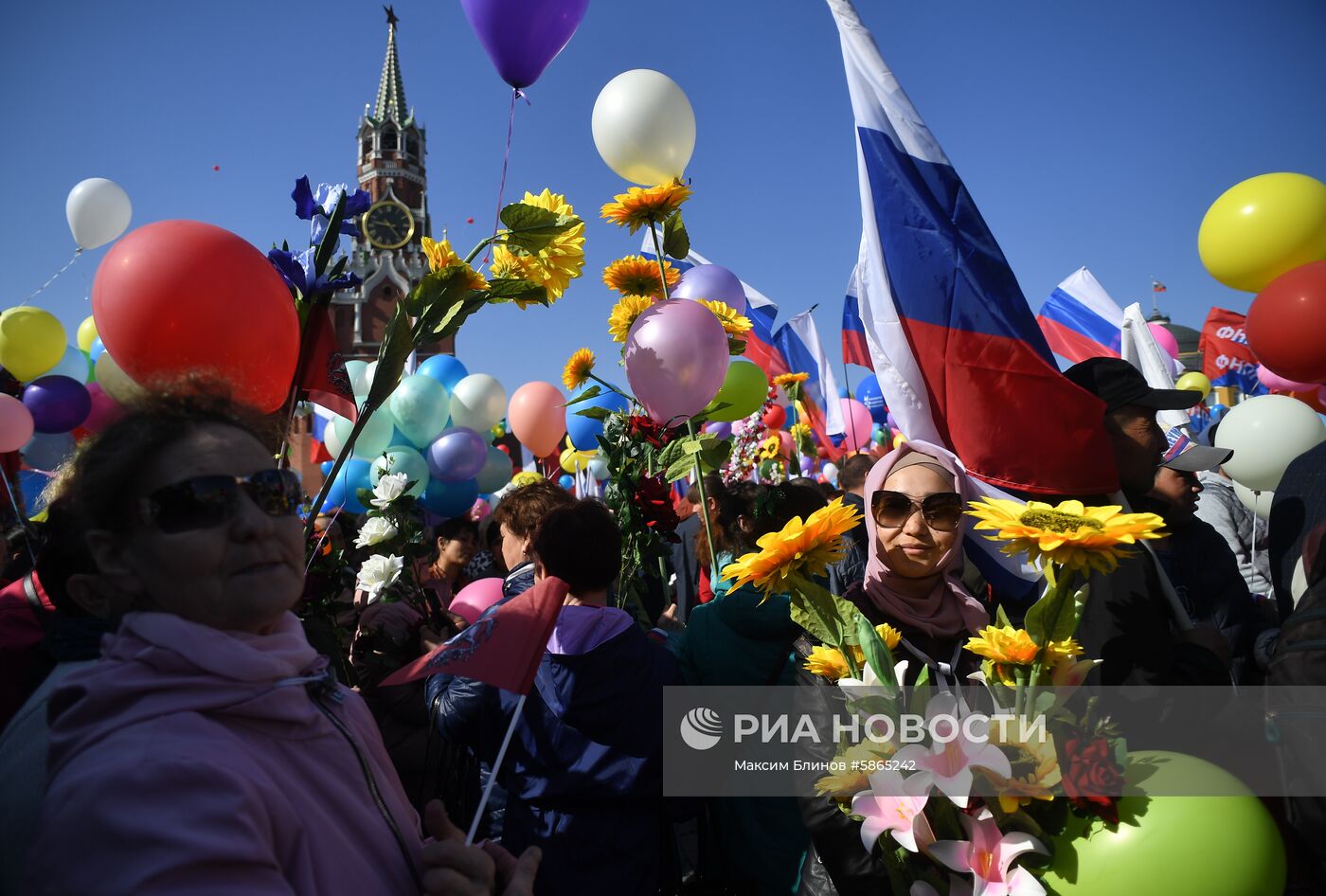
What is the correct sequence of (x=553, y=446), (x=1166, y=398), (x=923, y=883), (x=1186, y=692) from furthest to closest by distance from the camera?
(x=553, y=446)
(x=1166, y=398)
(x=1186, y=692)
(x=923, y=883)

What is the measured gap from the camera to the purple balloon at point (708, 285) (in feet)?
15.1

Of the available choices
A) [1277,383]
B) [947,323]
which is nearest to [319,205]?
[947,323]

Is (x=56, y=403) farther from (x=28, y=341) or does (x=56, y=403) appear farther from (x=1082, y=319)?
(x=1082, y=319)

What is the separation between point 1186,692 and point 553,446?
6.50 m

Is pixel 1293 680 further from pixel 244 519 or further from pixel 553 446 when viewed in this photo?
pixel 553 446

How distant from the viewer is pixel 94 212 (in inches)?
289

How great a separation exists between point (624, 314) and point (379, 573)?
1.49 metres

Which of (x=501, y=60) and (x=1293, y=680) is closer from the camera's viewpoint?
(x=1293, y=680)

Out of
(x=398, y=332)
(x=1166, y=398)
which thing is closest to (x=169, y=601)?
(x=398, y=332)

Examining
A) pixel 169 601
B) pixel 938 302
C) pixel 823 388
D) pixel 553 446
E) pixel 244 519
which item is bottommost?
pixel 169 601

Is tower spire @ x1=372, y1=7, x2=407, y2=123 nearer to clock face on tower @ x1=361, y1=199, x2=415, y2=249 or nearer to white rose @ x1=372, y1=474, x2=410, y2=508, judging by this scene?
clock face on tower @ x1=361, y1=199, x2=415, y2=249

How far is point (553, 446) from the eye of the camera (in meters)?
7.75

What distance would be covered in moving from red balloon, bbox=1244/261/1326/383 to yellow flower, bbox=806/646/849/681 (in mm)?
2958

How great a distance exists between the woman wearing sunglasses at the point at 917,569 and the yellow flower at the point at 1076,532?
1.57 ft
